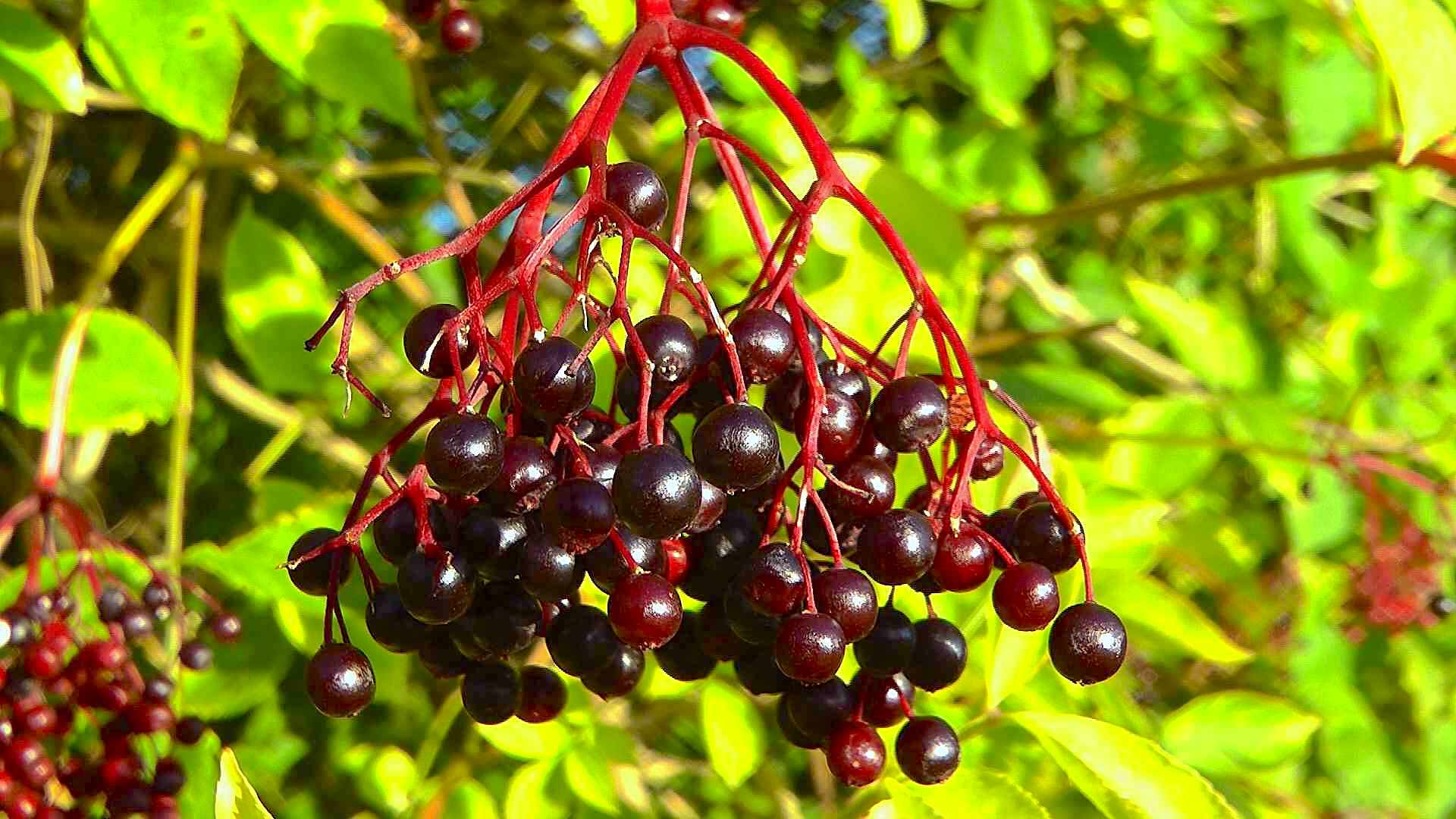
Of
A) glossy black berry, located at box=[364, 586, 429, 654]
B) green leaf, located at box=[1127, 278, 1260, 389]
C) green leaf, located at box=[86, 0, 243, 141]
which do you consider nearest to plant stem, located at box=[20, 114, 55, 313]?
green leaf, located at box=[86, 0, 243, 141]

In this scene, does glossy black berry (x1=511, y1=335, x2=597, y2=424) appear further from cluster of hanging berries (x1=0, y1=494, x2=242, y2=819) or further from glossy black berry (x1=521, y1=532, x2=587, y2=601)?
cluster of hanging berries (x1=0, y1=494, x2=242, y2=819)

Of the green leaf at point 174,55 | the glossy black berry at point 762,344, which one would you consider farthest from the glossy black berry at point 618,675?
the green leaf at point 174,55

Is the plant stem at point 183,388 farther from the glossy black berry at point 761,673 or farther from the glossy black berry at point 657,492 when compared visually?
the glossy black berry at point 657,492

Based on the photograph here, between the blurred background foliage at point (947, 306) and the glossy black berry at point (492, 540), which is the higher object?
the glossy black berry at point (492, 540)

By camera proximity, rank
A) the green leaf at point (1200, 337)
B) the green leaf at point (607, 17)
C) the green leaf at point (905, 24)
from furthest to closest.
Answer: the green leaf at point (1200, 337) → the green leaf at point (905, 24) → the green leaf at point (607, 17)

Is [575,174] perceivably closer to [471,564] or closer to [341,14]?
[341,14]

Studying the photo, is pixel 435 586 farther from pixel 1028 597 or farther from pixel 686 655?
pixel 1028 597

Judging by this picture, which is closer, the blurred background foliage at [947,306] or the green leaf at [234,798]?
the green leaf at [234,798]

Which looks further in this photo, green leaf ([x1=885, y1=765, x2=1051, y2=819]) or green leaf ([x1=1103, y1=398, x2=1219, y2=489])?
green leaf ([x1=1103, y1=398, x2=1219, y2=489])
